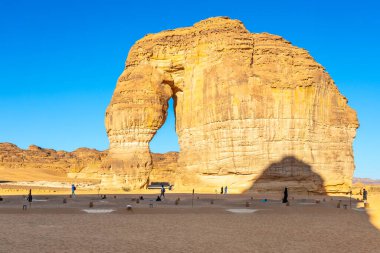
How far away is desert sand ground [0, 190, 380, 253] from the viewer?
13485 mm

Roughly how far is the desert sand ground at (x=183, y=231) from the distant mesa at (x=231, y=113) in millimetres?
21843

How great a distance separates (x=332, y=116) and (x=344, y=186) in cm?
815

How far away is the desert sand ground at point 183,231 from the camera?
13.5 meters

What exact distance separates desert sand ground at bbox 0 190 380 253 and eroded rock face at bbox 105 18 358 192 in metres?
22.2

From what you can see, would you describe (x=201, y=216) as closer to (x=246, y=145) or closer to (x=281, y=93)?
(x=246, y=145)

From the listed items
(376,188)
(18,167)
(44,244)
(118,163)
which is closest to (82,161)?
(18,167)

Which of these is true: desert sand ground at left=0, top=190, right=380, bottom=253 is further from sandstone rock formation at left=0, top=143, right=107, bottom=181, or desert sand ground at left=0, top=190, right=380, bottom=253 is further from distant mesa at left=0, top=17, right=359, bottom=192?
sandstone rock formation at left=0, top=143, right=107, bottom=181

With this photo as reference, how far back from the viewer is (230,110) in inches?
1896

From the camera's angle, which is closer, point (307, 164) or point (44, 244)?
point (44, 244)

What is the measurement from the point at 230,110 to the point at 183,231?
1257 inches

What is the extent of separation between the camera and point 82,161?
121312mm

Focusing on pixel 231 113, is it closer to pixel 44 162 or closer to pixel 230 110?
pixel 230 110

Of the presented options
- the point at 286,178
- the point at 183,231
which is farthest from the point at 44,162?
the point at 183,231

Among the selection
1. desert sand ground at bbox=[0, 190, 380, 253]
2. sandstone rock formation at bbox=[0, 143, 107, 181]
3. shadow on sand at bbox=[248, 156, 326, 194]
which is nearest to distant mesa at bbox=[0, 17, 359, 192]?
shadow on sand at bbox=[248, 156, 326, 194]
